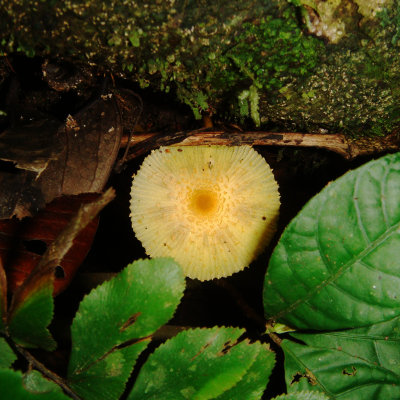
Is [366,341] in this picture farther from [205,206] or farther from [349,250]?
[205,206]

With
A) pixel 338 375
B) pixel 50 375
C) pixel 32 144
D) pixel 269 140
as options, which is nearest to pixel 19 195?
pixel 32 144

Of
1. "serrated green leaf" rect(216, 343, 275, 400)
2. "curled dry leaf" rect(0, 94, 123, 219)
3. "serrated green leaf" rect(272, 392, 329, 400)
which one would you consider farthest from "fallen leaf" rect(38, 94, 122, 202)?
"serrated green leaf" rect(272, 392, 329, 400)

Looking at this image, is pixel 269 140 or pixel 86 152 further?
pixel 269 140

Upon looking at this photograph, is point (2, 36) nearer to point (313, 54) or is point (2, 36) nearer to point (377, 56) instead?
point (313, 54)

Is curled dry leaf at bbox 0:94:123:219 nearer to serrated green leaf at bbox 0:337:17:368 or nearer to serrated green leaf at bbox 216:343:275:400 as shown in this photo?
serrated green leaf at bbox 0:337:17:368

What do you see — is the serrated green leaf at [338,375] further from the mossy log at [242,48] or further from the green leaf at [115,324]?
the mossy log at [242,48]

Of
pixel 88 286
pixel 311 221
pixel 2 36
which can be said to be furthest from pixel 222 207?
pixel 2 36

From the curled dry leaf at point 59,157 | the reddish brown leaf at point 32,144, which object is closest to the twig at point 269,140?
the curled dry leaf at point 59,157

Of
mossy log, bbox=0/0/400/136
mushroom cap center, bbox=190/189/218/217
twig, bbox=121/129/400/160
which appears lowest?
mushroom cap center, bbox=190/189/218/217
